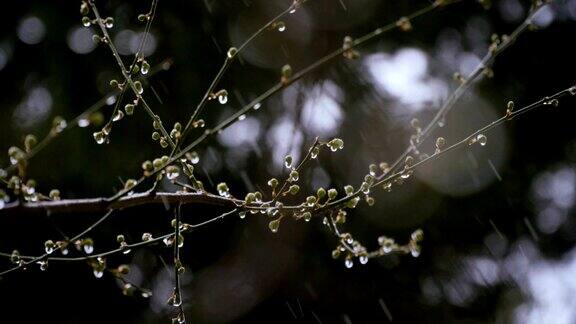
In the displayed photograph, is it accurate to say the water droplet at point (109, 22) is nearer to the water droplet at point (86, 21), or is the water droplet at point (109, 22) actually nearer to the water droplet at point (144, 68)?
the water droplet at point (86, 21)

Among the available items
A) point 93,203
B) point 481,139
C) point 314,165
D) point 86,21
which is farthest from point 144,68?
point 314,165

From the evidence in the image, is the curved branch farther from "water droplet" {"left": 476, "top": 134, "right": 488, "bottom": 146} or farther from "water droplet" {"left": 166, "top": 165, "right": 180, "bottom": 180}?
"water droplet" {"left": 476, "top": 134, "right": 488, "bottom": 146}

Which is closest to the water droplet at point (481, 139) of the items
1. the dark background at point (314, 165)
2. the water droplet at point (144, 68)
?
the water droplet at point (144, 68)

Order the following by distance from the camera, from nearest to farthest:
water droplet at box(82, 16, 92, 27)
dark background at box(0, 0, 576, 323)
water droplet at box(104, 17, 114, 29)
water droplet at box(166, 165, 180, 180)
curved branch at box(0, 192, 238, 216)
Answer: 1. curved branch at box(0, 192, 238, 216)
2. water droplet at box(166, 165, 180, 180)
3. water droplet at box(82, 16, 92, 27)
4. water droplet at box(104, 17, 114, 29)
5. dark background at box(0, 0, 576, 323)

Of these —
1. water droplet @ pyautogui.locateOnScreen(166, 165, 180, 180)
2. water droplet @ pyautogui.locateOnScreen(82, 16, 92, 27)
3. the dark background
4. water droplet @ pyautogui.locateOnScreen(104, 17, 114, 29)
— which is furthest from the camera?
the dark background

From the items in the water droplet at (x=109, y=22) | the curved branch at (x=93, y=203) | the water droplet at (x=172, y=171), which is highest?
the water droplet at (x=109, y=22)

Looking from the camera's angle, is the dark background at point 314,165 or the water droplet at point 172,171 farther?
the dark background at point 314,165

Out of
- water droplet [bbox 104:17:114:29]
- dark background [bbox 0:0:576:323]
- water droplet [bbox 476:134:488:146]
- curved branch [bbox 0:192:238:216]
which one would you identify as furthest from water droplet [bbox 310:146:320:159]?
dark background [bbox 0:0:576:323]

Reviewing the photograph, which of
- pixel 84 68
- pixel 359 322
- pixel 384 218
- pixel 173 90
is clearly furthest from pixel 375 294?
pixel 84 68

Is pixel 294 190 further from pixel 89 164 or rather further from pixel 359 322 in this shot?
pixel 359 322
